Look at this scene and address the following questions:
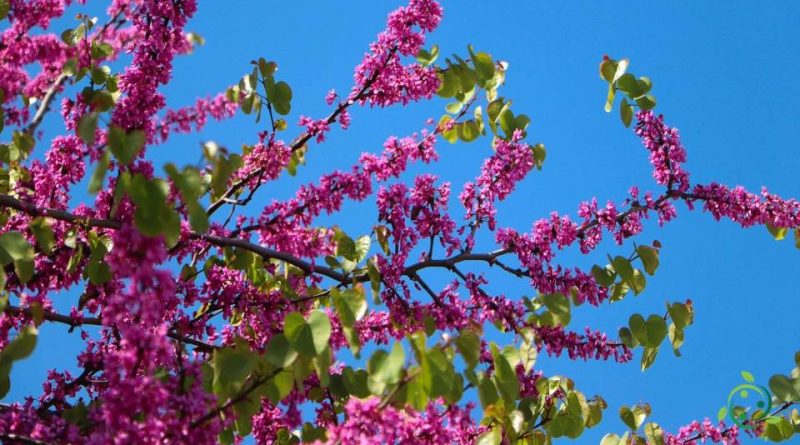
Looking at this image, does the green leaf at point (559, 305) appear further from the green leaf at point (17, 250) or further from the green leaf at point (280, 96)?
the green leaf at point (17, 250)

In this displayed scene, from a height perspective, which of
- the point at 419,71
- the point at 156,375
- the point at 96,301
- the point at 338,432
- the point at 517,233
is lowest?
the point at 338,432

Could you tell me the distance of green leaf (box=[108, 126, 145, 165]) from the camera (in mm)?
2551

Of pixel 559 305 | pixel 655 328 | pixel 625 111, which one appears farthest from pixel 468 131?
pixel 655 328

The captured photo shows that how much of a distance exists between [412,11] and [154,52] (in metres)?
1.12

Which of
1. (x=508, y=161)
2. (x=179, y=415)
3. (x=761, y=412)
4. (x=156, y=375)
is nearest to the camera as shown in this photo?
(x=179, y=415)

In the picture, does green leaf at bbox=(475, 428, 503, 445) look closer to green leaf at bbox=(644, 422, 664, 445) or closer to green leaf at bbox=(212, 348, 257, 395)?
green leaf at bbox=(212, 348, 257, 395)

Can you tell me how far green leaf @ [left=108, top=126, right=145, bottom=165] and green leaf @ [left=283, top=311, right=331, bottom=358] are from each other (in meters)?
0.64

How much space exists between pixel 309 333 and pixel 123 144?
2.50 ft

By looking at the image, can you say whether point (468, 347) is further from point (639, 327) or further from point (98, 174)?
point (639, 327)

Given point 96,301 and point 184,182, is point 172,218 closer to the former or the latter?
point 184,182

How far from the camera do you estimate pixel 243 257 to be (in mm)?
3850

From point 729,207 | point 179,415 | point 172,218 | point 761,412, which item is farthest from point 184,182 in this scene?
point 761,412

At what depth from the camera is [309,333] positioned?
8.39 ft

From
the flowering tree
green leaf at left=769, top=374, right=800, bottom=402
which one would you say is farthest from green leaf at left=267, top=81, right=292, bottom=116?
green leaf at left=769, top=374, right=800, bottom=402
